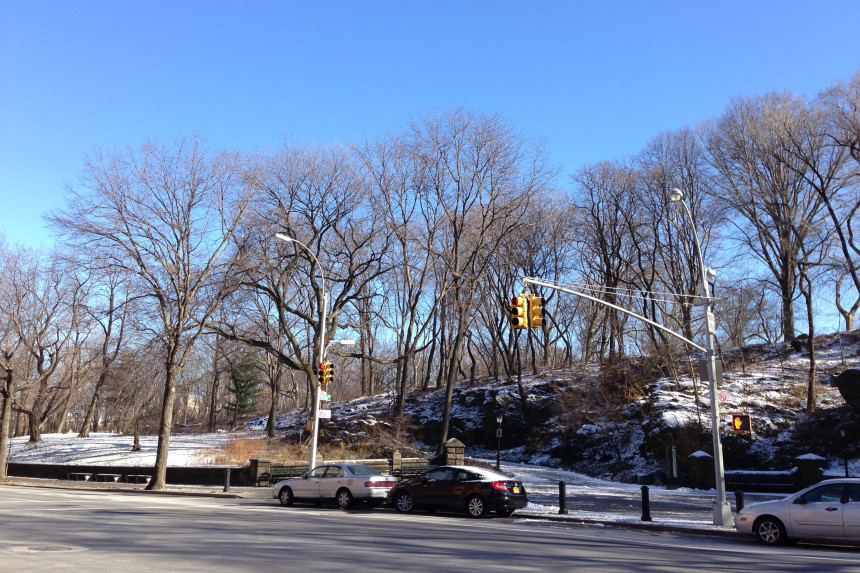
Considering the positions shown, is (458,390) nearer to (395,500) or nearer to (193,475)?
(193,475)

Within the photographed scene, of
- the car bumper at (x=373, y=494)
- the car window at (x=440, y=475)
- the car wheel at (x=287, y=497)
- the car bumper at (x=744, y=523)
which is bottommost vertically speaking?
the car wheel at (x=287, y=497)

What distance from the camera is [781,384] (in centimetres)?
3828

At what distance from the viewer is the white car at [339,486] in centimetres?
2031

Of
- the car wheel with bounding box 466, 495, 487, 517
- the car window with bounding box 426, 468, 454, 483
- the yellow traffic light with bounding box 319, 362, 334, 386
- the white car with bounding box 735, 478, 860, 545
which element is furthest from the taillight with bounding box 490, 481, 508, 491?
the yellow traffic light with bounding box 319, 362, 334, 386

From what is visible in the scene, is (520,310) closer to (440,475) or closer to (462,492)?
(462,492)

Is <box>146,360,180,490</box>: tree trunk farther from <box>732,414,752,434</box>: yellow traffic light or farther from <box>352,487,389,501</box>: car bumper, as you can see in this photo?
<box>732,414,752,434</box>: yellow traffic light

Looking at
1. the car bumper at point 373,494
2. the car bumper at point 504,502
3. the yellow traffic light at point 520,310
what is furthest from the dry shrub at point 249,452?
the yellow traffic light at point 520,310

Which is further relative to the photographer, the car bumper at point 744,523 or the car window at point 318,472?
the car window at point 318,472

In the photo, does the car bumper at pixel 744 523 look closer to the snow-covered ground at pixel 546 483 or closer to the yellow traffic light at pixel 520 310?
the snow-covered ground at pixel 546 483

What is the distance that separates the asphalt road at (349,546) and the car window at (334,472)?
12.8 ft

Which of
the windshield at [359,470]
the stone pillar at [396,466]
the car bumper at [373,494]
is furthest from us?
the stone pillar at [396,466]

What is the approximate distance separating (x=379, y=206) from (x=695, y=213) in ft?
75.3

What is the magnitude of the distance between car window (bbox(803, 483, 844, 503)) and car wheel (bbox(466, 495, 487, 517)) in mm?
8255

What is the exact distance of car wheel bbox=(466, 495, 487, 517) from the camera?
18156 millimetres
